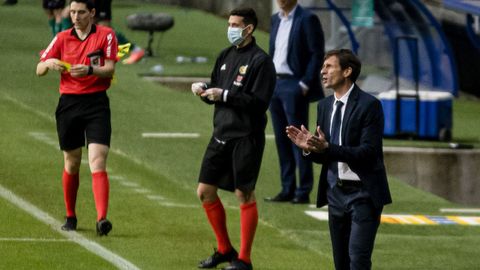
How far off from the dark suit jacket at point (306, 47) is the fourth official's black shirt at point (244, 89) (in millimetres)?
3427

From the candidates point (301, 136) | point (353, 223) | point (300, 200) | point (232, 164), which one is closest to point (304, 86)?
point (300, 200)

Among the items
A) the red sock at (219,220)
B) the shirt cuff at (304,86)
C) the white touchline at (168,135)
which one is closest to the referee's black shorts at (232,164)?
the red sock at (219,220)

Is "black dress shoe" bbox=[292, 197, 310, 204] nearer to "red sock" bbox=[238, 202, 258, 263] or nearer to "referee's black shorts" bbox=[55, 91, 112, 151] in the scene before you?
"referee's black shorts" bbox=[55, 91, 112, 151]

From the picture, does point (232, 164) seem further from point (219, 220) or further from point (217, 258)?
point (217, 258)

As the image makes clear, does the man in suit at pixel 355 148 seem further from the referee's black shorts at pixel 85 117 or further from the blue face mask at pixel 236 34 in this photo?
the referee's black shorts at pixel 85 117

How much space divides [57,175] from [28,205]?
183cm

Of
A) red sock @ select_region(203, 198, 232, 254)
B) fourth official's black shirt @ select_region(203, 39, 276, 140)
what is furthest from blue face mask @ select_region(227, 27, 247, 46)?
red sock @ select_region(203, 198, 232, 254)

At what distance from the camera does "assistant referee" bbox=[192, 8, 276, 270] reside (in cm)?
1308

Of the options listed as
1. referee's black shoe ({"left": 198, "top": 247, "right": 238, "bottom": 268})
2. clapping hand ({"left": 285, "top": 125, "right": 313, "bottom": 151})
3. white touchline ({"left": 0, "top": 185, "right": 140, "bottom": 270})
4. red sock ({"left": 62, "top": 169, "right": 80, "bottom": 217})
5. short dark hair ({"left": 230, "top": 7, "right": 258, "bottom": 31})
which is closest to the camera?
clapping hand ({"left": 285, "top": 125, "right": 313, "bottom": 151})

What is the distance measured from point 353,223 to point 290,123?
5.78 m

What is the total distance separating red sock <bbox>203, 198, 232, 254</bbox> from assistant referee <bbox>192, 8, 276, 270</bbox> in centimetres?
1

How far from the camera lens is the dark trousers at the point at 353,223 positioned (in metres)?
11.1

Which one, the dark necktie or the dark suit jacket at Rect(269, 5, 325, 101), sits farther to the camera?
the dark suit jacket at Rect(269, 5, 325, 101)

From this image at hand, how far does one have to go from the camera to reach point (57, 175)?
1794cm
